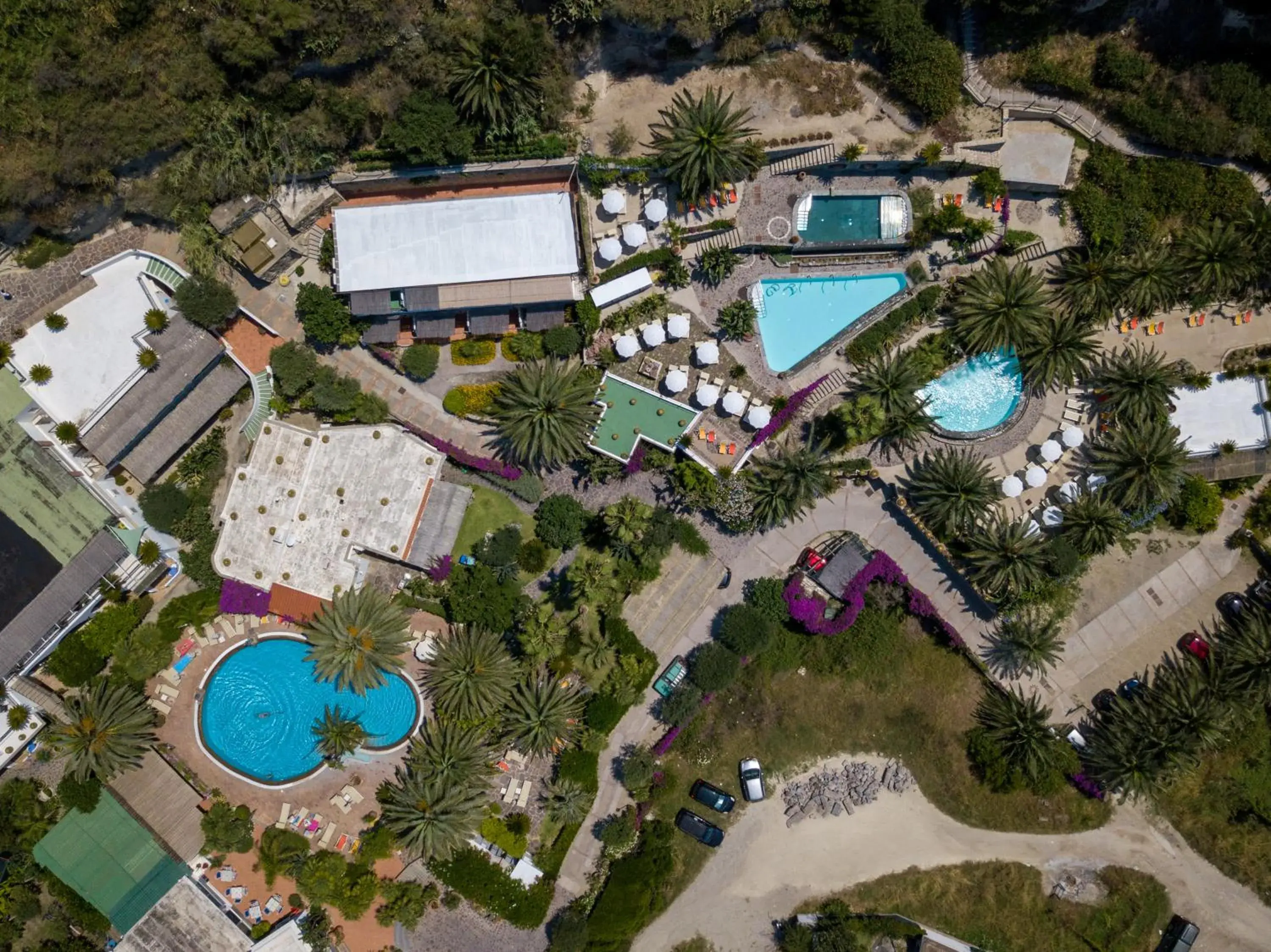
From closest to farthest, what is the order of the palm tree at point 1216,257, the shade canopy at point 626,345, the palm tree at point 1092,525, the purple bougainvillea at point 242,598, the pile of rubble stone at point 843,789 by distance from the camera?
the palm tree at point 1216,257
the palm tree at point 1092,525
the shade canopy at point 626,345
the pile of rubble stone at point 843,789
the purple bougainvillea at point 242,598

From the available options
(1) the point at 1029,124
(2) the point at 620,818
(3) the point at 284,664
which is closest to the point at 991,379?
(1) the point at 1029,124

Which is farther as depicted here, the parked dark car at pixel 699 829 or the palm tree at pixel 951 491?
the parked dark car at pixel 699 829

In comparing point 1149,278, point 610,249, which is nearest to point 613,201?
point 610,249

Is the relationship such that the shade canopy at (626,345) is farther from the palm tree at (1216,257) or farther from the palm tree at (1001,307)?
the palm tree at (1216,257)

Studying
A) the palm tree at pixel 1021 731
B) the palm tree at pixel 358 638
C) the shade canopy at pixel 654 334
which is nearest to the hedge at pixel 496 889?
the palm tree at pixel 358 638

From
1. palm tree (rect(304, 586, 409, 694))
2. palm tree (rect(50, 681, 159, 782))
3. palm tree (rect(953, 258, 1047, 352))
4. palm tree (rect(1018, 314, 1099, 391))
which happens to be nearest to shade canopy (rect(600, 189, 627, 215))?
palm tree (rect(953, 258, 1047, 352))

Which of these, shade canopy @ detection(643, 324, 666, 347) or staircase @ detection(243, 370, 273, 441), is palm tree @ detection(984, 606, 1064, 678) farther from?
staircase @ detection(243, 370, 273, 441)

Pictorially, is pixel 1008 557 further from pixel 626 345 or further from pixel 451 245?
pixel 451 245

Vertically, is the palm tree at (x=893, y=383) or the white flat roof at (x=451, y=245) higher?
the palm tree at (x=893, y=383)
